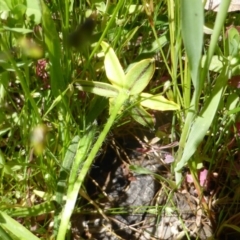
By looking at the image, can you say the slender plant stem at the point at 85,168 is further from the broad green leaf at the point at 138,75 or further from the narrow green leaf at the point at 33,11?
the narrow green leaf at the point at 33,11

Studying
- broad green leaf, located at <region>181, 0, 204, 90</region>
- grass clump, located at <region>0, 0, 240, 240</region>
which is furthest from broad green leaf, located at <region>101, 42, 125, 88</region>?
broad green leaf, located at <region>181, 0, 204, 90</region>

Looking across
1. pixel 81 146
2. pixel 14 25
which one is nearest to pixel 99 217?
pixel 81 146

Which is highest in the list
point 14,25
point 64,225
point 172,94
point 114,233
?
point 14,25

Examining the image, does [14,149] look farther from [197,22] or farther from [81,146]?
[197,22]

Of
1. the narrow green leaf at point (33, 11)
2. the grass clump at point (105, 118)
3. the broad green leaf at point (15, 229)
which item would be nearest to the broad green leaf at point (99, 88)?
the grass clump at point (105, 118)

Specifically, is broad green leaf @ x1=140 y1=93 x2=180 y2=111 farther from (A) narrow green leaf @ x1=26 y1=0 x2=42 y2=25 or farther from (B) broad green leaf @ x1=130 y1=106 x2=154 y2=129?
(A) narrow green leaf @ x1=26 y1=0 x2=42 y2=25

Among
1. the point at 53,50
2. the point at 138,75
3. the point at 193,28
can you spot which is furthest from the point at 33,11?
the point at 193,28
